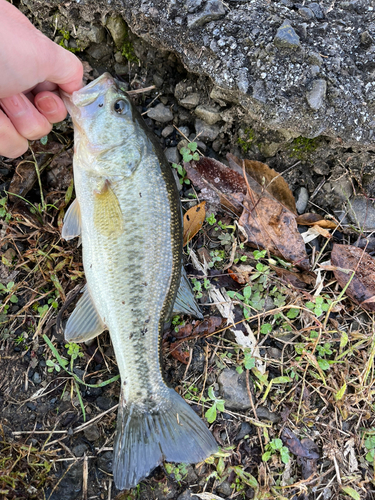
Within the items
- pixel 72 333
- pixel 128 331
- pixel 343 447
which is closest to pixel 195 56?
pixel 128 331

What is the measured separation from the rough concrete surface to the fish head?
0.62m

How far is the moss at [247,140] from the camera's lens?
125 inches

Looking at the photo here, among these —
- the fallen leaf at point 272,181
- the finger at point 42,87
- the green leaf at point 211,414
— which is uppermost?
the finger at point 42,87

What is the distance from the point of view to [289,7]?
9.77 feet

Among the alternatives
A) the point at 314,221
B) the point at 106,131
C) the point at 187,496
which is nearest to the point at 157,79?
the point at 106,131

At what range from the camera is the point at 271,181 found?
3240 millimetres

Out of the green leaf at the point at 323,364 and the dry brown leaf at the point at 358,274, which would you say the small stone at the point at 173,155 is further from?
the green leaf at the point at 323,364

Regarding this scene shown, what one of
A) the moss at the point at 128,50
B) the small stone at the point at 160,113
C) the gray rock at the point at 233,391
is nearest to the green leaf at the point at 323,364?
the gray rock at the point at 233,391

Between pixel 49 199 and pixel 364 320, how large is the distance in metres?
3.00

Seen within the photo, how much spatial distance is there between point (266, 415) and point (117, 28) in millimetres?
3410

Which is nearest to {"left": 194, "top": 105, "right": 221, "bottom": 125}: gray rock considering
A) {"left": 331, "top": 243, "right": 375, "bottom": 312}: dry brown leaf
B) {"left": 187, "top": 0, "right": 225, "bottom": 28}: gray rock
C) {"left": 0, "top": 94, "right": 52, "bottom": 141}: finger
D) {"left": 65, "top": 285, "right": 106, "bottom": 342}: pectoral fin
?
{"left": 187, "top": 0, "right": 225, "bottom": 28}: gray rock

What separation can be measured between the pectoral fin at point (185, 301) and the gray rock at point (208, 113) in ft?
4.31

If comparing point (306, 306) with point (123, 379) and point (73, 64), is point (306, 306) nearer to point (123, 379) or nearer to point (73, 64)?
point (123, 379)

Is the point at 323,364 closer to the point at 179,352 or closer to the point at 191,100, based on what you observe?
the point at 179,352
